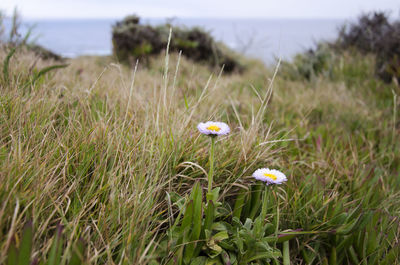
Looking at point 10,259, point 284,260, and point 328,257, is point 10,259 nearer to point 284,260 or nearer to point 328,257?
point 284,260

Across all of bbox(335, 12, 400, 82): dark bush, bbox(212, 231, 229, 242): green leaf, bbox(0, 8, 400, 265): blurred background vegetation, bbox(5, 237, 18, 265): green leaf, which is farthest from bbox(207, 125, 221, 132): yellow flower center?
bbox(335, 12, 400, 82): dark bush

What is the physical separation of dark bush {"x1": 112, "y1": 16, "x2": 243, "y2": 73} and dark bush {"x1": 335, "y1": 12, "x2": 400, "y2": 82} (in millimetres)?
Result: 2494

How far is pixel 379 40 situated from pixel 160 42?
13.8 feet

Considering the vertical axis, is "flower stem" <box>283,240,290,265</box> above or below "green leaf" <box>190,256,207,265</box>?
below

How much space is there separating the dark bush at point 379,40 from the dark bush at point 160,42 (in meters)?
2.49

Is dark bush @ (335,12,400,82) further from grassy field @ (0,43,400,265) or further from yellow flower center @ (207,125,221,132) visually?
yellow flower center @ (207,125,221,132)

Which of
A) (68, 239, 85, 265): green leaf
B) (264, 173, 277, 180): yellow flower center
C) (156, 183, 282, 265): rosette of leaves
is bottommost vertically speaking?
(156, 183, 282, 265): rosette of leaves

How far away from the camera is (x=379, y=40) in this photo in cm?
495

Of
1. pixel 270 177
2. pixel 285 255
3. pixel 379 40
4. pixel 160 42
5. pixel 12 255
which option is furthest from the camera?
pixel 160 42

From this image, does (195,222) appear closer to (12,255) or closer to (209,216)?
(209,216)

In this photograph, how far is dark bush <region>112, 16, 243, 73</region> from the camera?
22.8 ft

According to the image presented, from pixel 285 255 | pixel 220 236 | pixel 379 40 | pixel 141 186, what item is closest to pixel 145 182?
pixel 141 186

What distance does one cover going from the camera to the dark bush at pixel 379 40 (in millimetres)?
4332

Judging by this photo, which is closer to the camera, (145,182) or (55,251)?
(55,251)
